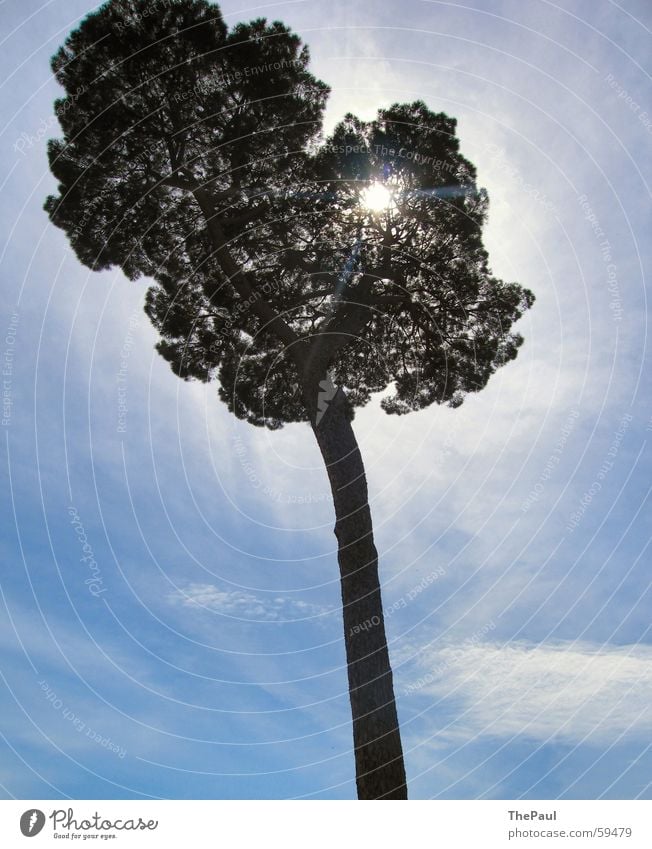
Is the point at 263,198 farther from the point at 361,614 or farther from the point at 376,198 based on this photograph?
the point at 361,614

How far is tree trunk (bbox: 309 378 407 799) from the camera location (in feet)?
27.2

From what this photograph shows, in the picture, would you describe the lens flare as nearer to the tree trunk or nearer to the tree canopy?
the tree canopy

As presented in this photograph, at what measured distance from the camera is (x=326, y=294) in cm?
1255

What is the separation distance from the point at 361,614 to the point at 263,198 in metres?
7.75

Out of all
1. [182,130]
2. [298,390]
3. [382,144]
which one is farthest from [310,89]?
[298,390]

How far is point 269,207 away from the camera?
12.2 m

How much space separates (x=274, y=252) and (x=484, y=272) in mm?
4281
